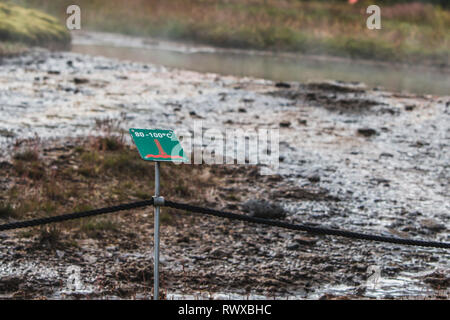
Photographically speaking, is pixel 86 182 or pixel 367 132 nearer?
pixel 86 182

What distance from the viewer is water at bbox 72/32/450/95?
18906 mm

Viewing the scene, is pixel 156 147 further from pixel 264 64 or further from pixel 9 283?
pixel 264 64

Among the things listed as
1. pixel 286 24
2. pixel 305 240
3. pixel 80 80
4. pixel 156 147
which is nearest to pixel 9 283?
pixel 156 147

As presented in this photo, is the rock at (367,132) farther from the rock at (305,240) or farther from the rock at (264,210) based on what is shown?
the rock at (305,240)

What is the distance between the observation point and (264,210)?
23.1 feet

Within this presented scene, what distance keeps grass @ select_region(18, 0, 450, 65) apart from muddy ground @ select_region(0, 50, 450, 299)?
40.0ft

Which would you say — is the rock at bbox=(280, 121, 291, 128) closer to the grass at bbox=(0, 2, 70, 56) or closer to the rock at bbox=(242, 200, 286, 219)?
the rock at bbox=(242, 200, 286, 219)

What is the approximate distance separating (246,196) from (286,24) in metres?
21.6

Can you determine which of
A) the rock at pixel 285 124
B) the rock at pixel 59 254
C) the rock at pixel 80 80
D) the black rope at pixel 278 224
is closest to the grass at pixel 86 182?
the rock at pixel 59 254

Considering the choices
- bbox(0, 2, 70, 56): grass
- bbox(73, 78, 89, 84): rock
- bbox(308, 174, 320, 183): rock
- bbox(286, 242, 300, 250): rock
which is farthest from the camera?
bbox(0, 2, 70, 56): grass

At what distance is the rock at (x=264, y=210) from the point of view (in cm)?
698

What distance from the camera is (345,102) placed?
13727 millimetres

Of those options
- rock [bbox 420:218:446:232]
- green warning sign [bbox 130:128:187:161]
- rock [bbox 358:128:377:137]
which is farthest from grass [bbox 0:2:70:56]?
green warning sign [bbox 130:128:187:161]
